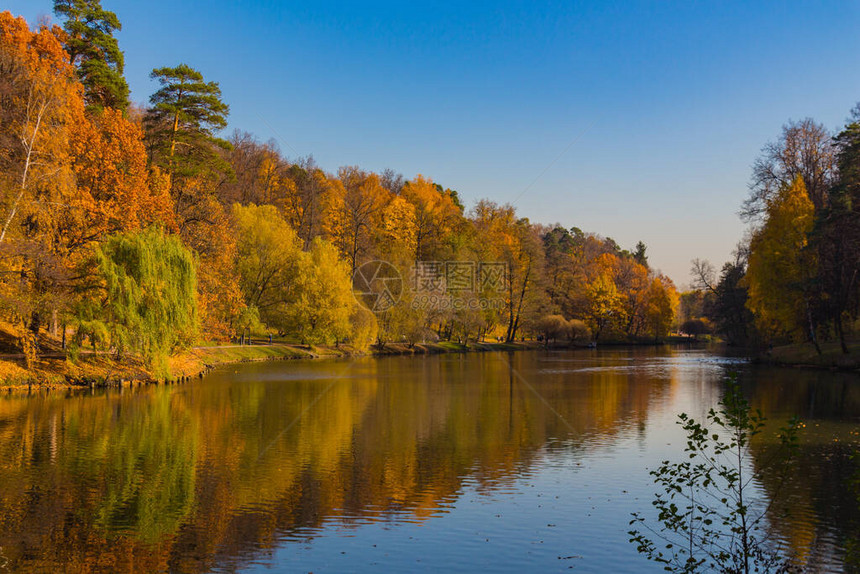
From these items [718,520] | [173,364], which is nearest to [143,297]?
[173,364]

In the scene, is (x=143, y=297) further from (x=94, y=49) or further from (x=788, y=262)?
(x=788, y=262)

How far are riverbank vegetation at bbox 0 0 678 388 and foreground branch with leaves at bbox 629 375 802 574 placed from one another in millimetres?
26402

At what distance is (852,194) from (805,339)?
13.9 metres

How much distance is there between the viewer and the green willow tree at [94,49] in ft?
127

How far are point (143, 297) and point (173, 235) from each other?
17.0 ft

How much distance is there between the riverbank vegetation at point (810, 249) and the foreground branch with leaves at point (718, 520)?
31495mm

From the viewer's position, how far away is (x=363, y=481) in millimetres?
15148

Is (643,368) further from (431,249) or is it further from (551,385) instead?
(431,249)

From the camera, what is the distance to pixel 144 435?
20281 millimetres

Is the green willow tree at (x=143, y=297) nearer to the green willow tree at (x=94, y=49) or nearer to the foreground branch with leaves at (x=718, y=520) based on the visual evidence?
the green willow tree at (x=94, y=49)

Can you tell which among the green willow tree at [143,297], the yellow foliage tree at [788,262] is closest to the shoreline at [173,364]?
the green willow tree at [143,297]

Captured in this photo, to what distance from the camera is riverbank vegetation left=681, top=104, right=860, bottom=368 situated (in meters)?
42.1

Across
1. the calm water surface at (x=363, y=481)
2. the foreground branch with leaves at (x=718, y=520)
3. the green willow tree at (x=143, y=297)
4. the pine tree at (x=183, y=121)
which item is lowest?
the calm water surface at (x=363, y=481)

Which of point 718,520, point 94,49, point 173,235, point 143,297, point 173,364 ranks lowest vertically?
point 718,520
